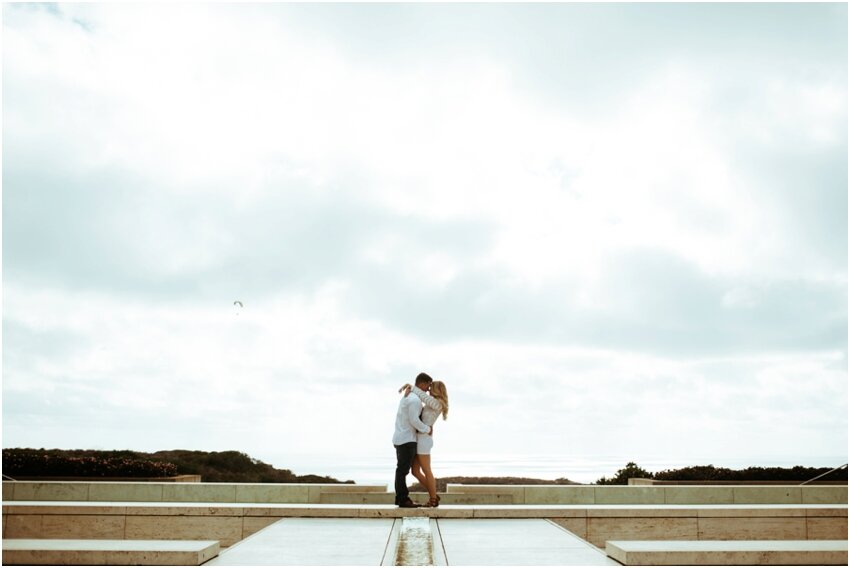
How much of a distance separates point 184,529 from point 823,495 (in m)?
12.5

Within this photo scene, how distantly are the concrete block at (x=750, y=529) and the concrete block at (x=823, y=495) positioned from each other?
19.1 feet

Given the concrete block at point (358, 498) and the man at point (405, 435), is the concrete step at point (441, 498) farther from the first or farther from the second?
the man at point (405, 435)

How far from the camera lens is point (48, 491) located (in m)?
15.6

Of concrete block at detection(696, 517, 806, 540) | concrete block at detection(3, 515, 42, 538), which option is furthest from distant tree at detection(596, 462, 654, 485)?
concrete block at detection(3, 515, 42, 538)

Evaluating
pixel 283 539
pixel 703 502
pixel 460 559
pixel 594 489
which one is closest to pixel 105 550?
pixel 283 539

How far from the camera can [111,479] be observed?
17.7m

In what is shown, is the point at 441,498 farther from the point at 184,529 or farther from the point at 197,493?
the point at 184,529

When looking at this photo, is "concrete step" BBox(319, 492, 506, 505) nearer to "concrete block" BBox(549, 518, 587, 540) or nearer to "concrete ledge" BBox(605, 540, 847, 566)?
"concrete block" BBox(549, 518, 587, 540)

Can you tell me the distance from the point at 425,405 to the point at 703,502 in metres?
7.82

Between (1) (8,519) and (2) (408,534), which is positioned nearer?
(2) (408,534)

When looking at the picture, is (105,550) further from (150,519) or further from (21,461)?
(21,461)

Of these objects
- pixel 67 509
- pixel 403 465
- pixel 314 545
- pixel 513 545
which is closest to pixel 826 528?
pixel 513 545

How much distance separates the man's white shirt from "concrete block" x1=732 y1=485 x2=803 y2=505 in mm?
8126

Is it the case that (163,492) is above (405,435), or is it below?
below
